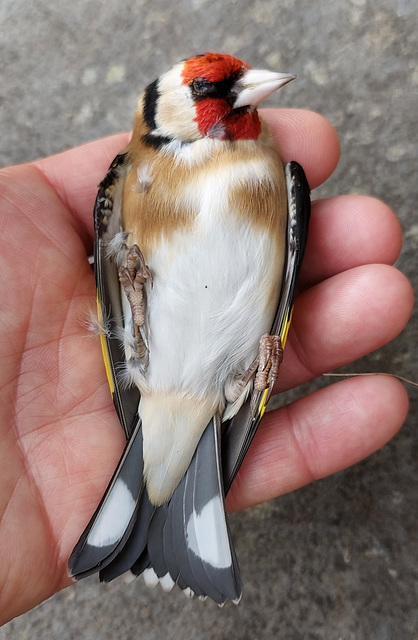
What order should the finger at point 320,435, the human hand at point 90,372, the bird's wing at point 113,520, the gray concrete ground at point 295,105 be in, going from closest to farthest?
the bird's wing at point 113,520
the human hand at point 90,372
the finger at point 320,435
the gray concrete ground at point 295,105

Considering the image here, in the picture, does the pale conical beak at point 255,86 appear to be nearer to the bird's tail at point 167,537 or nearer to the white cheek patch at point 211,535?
the bird's tail at point 167,537

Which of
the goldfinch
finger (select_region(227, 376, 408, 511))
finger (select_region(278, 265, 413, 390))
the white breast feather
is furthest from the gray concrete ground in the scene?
the white breast feather

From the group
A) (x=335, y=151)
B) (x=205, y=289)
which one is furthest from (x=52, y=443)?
(x=335, y=151)

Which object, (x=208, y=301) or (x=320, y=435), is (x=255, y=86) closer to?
(x=208, y=301)

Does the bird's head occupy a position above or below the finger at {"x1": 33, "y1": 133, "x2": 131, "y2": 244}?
above

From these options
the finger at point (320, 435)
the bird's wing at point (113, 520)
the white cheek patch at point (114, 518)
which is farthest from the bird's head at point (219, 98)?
the white cheek patch at point (114, 518)

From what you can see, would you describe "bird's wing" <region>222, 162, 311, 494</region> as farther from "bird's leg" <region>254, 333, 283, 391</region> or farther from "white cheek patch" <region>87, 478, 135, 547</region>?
"white cheek patch" <region>87, 478, 135, 547</region>
